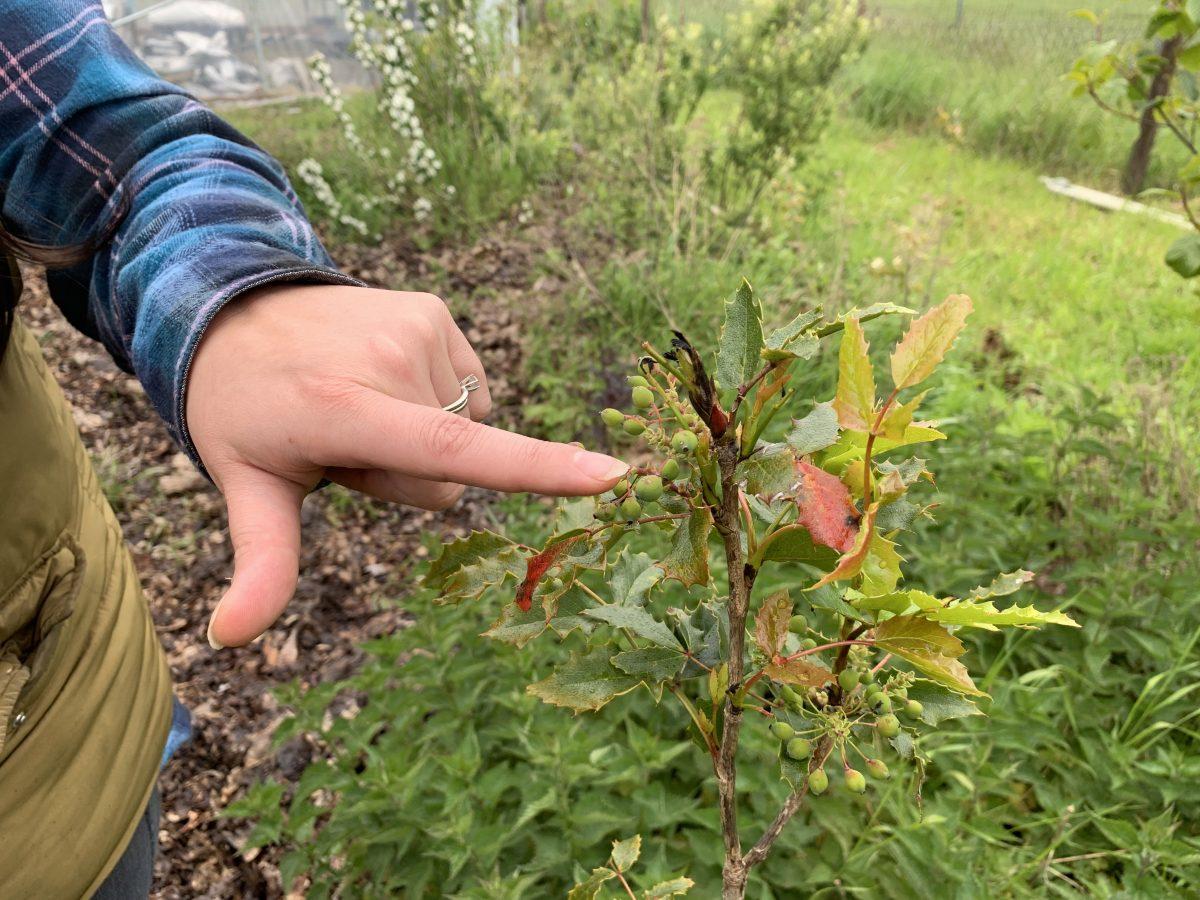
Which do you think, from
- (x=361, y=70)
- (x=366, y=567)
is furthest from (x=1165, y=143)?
(x=366, y=567)

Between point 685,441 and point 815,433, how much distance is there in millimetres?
95

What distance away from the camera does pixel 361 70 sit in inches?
261

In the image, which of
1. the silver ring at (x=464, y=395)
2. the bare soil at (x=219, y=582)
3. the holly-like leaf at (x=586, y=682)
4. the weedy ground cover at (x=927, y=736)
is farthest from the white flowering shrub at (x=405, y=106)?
the holly-like leaf at (x=586, y=682)

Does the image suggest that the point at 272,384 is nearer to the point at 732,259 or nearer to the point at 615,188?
the point at 732,259

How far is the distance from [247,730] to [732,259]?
339 cm

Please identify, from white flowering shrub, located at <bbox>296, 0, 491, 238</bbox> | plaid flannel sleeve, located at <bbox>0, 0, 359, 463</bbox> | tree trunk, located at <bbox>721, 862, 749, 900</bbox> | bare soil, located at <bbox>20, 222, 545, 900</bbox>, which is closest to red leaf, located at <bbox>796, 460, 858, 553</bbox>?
tree trunk, located at <bbox>721, 862, 749, 900</bbox>

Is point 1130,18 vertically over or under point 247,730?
over

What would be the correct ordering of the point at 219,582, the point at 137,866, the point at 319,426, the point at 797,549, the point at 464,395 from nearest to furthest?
the point at 797,549, the point at 319,426, the point at 464,395, the point at 137,866, the point at 219,582

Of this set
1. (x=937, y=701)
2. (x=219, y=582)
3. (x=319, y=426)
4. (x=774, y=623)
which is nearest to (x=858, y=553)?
(x=774, y=623)

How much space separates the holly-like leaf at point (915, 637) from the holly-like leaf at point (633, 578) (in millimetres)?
201

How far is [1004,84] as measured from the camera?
845 cm

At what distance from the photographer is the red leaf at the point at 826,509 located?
1.67 ft

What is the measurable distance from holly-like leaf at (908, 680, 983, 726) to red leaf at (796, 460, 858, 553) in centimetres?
21

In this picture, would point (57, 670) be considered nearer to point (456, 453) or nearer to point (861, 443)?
point (456, 453)
